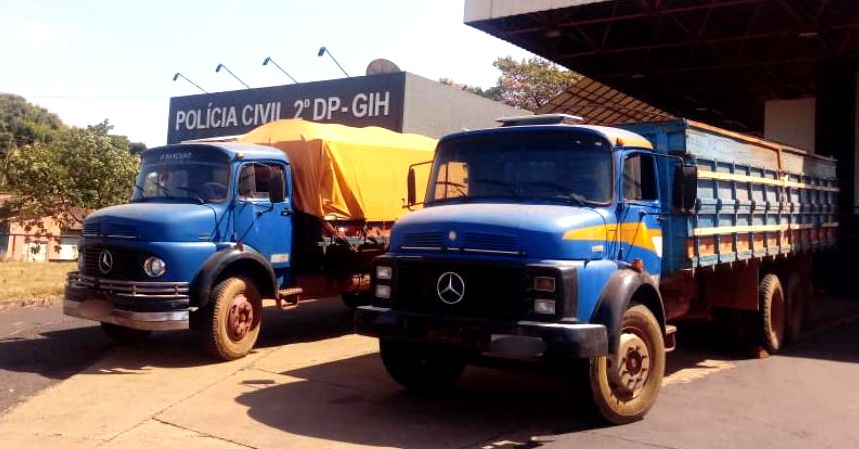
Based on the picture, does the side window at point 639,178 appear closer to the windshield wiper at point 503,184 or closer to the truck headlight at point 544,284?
the windshield wiper at point 503,184

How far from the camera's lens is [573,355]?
206 inches

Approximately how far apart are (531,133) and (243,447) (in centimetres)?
349

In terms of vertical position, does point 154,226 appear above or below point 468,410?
above

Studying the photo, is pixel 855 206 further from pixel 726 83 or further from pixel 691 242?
pixel 691 242

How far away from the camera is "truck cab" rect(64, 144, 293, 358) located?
26.0ft

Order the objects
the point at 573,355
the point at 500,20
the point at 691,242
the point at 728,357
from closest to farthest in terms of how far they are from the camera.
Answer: the point at 573,355
the point at 691,242
the point at 728,357
the point at 500,20

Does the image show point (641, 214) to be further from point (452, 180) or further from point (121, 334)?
point (121, 334)

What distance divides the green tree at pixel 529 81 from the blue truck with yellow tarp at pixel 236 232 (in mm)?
28029

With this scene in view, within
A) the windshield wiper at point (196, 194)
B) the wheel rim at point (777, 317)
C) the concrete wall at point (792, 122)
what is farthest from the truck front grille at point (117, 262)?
the concrete wall at point (792, 122)

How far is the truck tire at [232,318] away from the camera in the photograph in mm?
8188

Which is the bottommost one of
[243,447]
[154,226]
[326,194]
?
[243,447]

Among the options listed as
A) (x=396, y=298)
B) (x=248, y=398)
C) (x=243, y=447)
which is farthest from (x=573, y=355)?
(x=248, y=398)

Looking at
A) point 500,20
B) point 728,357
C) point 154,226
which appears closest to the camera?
point 154,226

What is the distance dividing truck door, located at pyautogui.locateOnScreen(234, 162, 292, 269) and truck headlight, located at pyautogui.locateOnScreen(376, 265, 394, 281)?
9.94 feet
